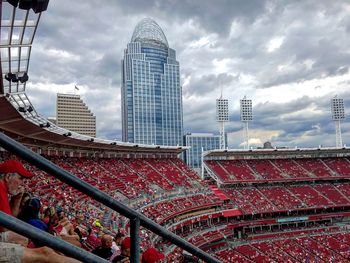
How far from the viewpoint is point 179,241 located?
202 centimetres

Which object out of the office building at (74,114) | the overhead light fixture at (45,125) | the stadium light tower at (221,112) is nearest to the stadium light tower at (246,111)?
the stadium light tower at (221,112)

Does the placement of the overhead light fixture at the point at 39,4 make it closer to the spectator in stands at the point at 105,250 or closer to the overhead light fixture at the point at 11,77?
the spectator in stands at the point at 105,250

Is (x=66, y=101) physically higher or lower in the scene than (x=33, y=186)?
higher

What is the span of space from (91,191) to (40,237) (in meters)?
0.38

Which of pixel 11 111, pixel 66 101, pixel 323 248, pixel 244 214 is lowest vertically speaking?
pixel 323 248

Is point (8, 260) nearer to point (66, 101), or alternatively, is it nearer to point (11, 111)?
point (11, 111)

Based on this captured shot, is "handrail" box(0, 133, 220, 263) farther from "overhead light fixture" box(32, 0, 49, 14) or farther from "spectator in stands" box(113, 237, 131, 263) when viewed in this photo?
"overhead light fixture" box(32, 0, 49, 14)

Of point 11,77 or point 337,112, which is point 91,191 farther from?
point 337,112

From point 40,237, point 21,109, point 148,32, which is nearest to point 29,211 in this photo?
point 40,237

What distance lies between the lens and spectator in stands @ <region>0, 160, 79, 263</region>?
1.56 metres

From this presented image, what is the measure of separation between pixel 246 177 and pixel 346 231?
1349 cm

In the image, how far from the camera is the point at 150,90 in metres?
143

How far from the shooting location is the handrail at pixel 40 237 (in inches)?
48.9

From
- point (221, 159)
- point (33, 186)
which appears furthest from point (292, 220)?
point (33, 186)
